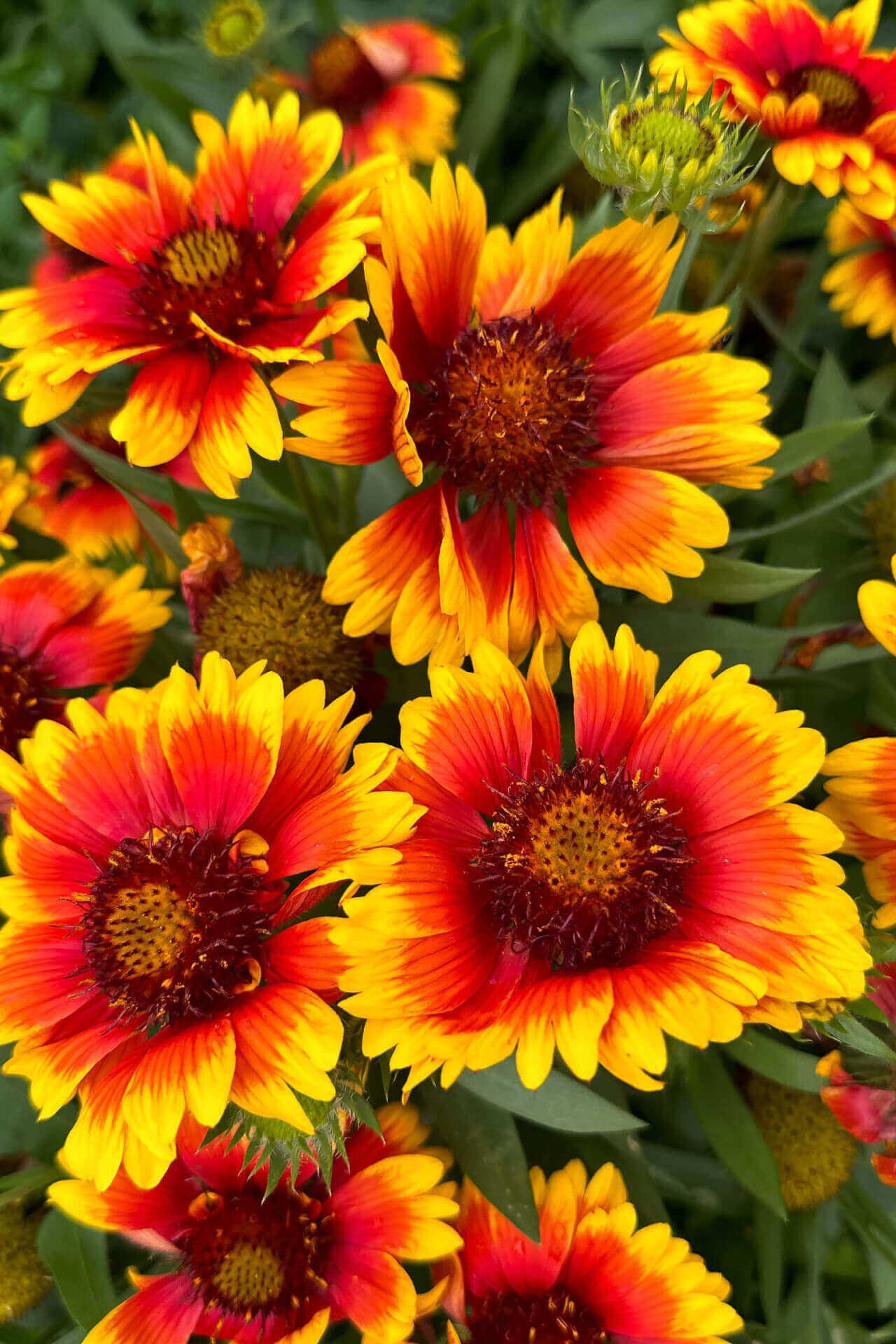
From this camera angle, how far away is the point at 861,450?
1.03 meters

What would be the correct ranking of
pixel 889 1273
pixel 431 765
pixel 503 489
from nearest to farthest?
pixel 431 765
pixel 503 489
pixel 889 1273

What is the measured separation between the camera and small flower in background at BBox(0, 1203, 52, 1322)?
86cm

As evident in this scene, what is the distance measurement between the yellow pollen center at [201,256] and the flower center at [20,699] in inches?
14.7

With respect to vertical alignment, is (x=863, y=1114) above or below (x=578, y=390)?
below

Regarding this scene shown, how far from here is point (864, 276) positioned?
43.8 inches

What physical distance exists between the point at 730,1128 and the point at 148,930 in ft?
1.66

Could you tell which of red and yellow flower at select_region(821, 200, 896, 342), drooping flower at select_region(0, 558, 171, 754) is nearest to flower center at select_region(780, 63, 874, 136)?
red and yellow flower at select_region(821, 200, 896, 342)

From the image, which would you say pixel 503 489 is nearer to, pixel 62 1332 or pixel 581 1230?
pixel 581 1230

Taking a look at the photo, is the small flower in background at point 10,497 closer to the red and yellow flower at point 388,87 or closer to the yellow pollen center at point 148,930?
the yellow pollen center at point 148,930

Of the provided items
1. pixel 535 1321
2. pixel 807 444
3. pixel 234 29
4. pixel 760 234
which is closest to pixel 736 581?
pixel 807 444

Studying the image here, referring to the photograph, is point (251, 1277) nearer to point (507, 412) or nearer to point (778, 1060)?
point (778, 1060)

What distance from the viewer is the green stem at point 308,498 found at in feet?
2.81

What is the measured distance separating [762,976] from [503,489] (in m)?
0.41

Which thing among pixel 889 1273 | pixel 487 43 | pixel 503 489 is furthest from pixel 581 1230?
pixel 487 43
